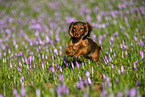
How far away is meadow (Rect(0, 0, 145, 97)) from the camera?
2816 millimetres

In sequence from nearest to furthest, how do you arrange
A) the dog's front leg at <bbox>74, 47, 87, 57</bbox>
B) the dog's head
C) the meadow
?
1. the meadow
2. the dog's head
3. the dog's front leg at <bbox>74, 47, 87, 57</bbox>

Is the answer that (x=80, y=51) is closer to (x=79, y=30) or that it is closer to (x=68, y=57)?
(x=79, y=30)

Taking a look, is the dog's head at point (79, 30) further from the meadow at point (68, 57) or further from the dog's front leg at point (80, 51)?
the meadow at point (68, 57)

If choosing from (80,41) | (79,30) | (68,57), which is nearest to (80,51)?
(80,41)

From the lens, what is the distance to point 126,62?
4039mm

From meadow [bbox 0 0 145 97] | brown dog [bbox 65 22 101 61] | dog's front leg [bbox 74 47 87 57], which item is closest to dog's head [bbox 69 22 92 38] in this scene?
brown dog [bbox 65 22 101 61]

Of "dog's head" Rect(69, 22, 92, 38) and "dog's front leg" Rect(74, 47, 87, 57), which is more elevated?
"dog's head" Rect(69, 22, 92, 38)

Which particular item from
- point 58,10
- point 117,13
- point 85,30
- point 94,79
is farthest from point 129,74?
point 58,10

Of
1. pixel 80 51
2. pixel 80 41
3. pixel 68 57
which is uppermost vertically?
pixel 80 41

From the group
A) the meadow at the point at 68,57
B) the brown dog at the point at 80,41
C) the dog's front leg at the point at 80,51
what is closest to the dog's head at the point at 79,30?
the brown dog at the point at 80,41

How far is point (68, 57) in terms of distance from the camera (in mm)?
→ 4938

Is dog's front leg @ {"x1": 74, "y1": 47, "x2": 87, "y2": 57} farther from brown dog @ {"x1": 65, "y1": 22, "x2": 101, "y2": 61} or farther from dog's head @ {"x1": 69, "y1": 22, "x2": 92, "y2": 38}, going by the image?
dog's head @ {"x1": 69, "y1": 22, "x2": 92, "y2": 38}

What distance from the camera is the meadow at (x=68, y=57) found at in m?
2.82

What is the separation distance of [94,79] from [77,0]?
12.1 metres
